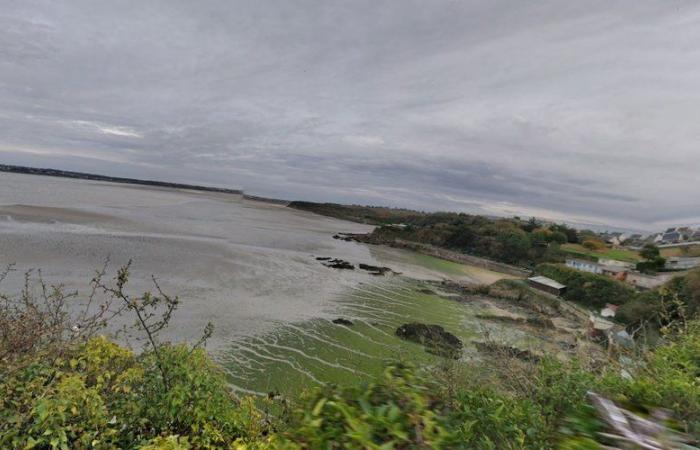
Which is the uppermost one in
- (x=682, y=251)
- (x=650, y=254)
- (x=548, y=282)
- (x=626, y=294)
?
(x=682, y=251)

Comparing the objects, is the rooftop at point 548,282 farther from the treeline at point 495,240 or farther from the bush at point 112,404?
the bush at point 112,404

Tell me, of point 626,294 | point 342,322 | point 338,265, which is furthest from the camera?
point 338,265

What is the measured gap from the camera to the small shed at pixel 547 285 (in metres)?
37.3

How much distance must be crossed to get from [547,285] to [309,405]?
141ft

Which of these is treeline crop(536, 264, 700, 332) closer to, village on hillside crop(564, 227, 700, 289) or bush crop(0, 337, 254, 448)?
village on hillside crop(564, 227, 700, 289)

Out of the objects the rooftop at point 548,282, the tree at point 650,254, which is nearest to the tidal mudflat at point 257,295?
the rooftop at point 548,282

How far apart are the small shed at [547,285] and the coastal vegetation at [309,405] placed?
3568cm

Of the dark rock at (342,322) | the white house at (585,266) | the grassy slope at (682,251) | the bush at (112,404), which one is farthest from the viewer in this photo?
the grassy slope at (682,251)

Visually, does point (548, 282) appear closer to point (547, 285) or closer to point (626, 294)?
point (547, 285)

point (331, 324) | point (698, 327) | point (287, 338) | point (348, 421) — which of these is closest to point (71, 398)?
point (348, 421)

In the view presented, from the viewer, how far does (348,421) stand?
5.60ft

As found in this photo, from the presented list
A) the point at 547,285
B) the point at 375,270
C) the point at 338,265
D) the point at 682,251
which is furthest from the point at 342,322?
the point at 682,251

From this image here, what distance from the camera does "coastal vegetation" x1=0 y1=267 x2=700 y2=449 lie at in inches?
69.7

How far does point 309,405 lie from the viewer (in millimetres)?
2033
